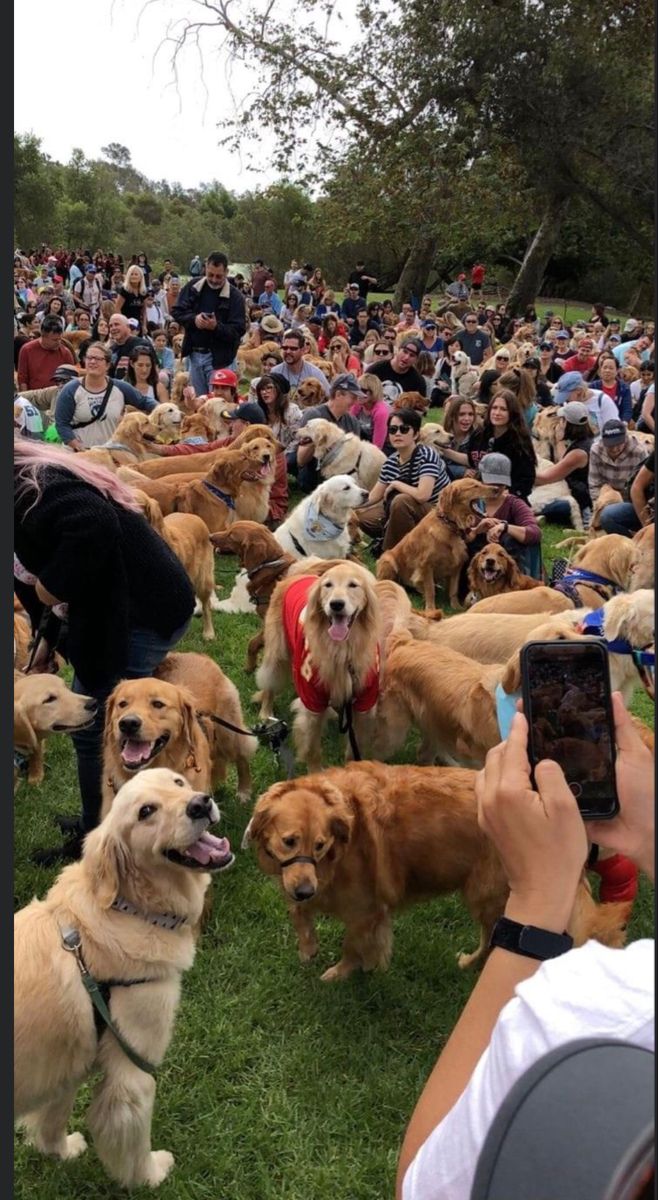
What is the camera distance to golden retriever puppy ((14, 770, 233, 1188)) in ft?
7.59

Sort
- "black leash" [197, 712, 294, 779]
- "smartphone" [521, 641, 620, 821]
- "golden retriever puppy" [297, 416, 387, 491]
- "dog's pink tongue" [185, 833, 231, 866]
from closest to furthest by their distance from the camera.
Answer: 1. "smartphone" [521, 641, 620, 821]
2. "dog's pink tongue" [185, 833, 231, 866]
3. "black leash" [197, 712, 294, 779]
4. "golden retriever puppy" [297, 416, 387, 491]

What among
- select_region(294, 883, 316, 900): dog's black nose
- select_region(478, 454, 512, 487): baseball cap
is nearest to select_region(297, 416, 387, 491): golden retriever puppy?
select_region(478, 454, 512, 487): baseball cap

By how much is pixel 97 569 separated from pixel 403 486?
16.3 ft

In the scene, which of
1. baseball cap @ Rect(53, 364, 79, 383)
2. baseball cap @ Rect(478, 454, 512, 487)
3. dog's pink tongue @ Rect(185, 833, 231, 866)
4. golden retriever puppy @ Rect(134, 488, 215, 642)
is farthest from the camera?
baseball cap @ Rect(53, 364, 79, 383)

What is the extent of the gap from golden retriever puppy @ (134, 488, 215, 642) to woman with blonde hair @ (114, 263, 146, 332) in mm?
11508

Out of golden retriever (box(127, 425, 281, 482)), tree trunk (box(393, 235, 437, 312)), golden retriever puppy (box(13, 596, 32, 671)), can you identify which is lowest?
golden retriever puppy (box(13, 596, 32, 671))

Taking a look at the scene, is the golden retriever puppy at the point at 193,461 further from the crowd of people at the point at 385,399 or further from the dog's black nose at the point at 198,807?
the dog's black nose at the point at 198,807

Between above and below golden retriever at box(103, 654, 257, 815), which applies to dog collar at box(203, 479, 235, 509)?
above

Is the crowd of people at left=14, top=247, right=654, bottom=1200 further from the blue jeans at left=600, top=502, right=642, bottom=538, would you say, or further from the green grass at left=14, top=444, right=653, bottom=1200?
the green grass at left=14, top=444, right=653, bottom=1200

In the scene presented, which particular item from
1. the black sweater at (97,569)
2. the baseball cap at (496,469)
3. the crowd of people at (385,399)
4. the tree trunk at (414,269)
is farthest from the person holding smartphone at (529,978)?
the tree trunk at (414,269)

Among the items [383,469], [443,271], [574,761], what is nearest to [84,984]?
[574,761]

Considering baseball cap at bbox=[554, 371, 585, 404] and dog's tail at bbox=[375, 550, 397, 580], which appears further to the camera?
baseball cap at bbox=[554, 371, 585, 404]

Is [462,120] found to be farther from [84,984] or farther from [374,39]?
[84,984]

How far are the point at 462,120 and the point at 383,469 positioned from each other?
16893 millimetres
